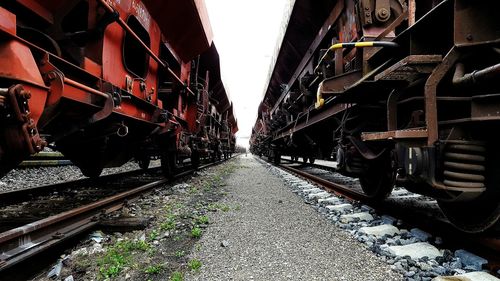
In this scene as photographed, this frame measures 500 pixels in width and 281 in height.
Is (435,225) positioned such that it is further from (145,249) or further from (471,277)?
(145,249)

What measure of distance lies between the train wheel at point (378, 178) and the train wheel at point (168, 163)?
3.65 m

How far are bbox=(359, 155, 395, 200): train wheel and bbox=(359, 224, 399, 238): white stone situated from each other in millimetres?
664

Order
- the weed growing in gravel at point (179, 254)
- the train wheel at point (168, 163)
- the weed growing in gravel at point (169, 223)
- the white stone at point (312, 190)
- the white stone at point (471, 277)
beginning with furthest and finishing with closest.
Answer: the train wheel at point (168, 163) < the white stone at point (312, 190) < the weed growing in gravel at point (169, 223) < the weed growing in gravel at point (179, 254) < the white stone at point (471, 277)

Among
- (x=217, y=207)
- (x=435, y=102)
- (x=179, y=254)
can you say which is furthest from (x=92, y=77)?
(x=435, y=102)

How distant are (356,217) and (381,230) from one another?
1.75 ft

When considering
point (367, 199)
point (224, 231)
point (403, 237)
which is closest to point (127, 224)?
point (224, 231)

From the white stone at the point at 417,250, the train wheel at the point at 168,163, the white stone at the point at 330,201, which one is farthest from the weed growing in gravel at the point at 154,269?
the train wheel at the point at 168,163

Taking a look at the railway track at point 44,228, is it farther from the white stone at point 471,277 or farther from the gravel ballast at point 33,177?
the white stone at point 471,277

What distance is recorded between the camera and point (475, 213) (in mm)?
2107

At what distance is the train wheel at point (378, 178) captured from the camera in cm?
320

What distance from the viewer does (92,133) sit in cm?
351

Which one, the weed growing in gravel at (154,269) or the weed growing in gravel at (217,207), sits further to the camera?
the weed growing in gravel at (217,207)

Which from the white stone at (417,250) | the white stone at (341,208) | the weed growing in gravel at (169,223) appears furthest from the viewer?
the white stone at (341,208)

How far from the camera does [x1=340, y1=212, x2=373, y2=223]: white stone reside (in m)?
3.03
